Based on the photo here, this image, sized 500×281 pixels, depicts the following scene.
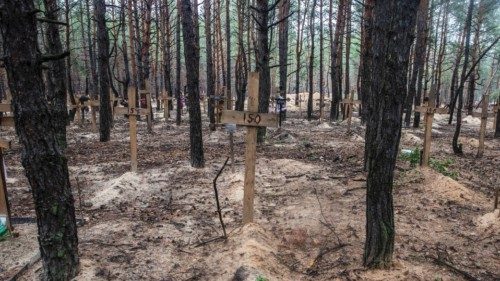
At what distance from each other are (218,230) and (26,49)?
3.27 meters

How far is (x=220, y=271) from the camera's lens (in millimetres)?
3945

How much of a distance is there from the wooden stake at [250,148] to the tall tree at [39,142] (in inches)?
83.1

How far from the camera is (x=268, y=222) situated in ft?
18.1

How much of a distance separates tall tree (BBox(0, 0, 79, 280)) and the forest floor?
17.4 inches

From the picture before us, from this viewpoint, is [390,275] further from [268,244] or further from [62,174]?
[62,174]

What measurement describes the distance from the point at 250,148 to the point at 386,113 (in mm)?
1844

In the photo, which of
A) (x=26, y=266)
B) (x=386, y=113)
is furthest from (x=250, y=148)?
(x=26, y=266)

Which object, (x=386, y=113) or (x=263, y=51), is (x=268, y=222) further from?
(x=263, y=51)

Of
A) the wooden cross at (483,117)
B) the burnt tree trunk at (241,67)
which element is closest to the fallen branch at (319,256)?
the wooden cross at (483,117)

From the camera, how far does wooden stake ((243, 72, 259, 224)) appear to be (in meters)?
4.61

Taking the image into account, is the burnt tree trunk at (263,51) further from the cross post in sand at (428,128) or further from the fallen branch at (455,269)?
the fallen branch at (455,269)

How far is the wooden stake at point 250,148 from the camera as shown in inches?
181

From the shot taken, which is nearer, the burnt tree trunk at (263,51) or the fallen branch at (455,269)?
the fallen branch at (455,269)

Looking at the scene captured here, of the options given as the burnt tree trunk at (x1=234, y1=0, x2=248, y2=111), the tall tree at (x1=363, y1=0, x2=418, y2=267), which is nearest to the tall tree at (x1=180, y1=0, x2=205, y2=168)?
the tall tree at (x1=363, y1=0, x2=418, y2=267)
